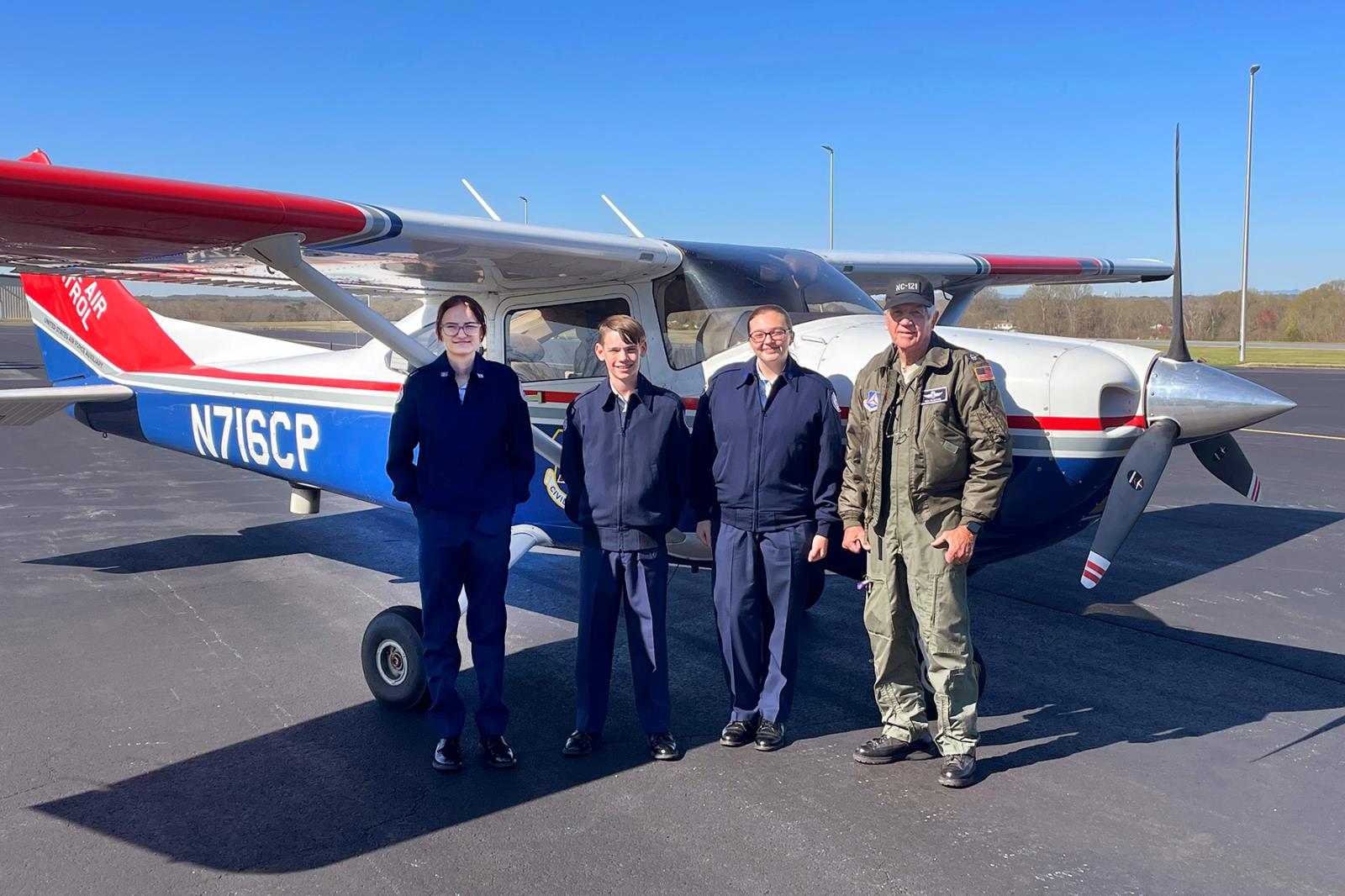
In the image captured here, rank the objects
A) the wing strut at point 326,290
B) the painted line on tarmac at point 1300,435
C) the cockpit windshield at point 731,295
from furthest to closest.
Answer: the painted line on tarmac at point 1300,435 → the cockpit windshield at point 731,295 → the wing strut at point 326,290

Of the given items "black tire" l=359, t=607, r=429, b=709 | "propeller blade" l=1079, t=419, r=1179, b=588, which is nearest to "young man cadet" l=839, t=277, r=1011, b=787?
"propeller blade" l=1079, t=419, r=1179, b=588

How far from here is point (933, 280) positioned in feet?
25.4

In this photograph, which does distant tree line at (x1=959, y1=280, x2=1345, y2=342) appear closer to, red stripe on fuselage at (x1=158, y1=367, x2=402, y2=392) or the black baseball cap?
red stripe on fuselage at (x1=158, y1=367, x2=402, y2=392)

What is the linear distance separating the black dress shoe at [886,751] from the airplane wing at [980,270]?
373 cm

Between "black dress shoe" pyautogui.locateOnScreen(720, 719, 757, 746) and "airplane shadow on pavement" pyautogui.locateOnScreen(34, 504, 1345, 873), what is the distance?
0.25 feet

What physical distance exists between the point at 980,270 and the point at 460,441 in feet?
17.4

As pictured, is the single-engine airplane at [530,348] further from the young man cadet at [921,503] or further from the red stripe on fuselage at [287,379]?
the young man cadet at [921,503]

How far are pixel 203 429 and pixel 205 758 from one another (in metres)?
4.03

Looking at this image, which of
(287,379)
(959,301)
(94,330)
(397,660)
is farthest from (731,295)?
(94,330)

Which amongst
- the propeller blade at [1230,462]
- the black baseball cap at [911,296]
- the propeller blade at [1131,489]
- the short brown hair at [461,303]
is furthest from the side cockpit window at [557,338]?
the propeller blade at [1230,462]

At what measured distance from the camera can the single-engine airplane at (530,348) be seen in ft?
12.2

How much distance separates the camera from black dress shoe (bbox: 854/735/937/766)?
3801 mm

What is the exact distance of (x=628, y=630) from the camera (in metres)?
3.89

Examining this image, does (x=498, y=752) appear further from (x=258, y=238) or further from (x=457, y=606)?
(x=258, y=238)
